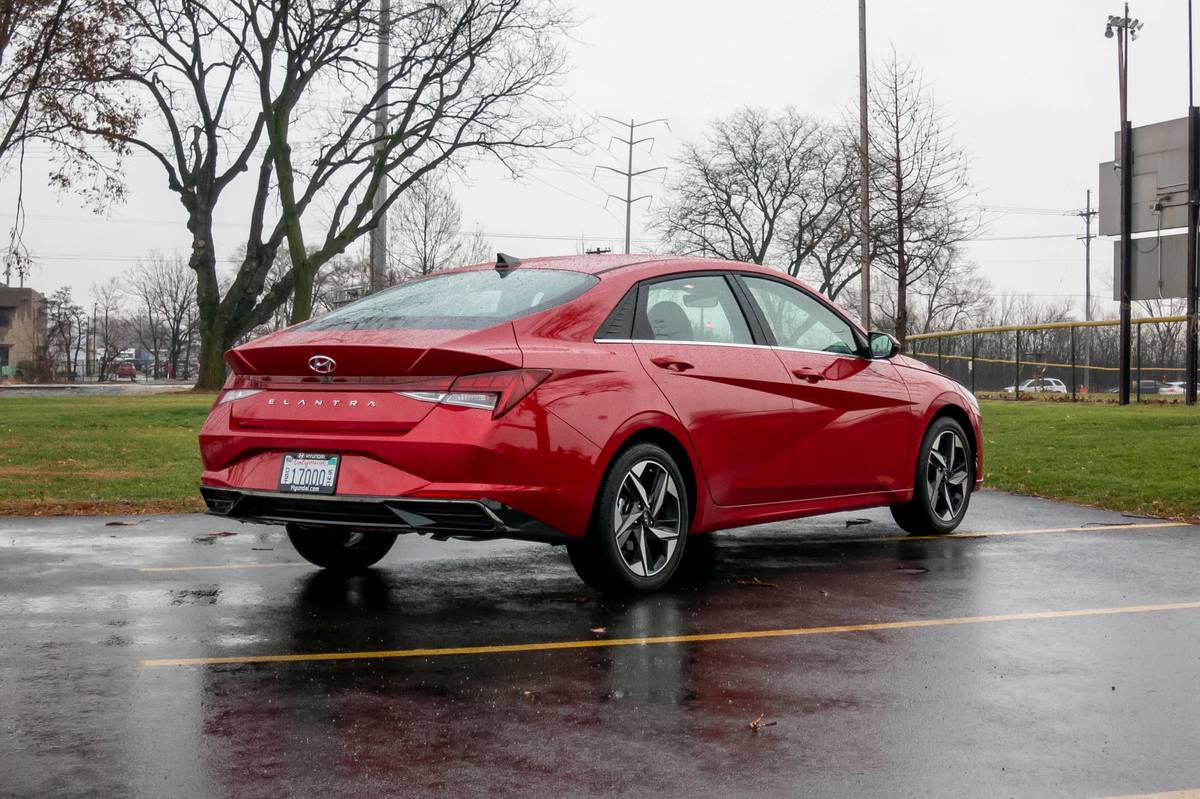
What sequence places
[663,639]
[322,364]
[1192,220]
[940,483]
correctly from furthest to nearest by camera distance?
[1192,220] → [940,483] → [322,364] → [663,639]

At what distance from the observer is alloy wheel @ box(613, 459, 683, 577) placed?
659 centimetres

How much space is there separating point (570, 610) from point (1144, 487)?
713 cm

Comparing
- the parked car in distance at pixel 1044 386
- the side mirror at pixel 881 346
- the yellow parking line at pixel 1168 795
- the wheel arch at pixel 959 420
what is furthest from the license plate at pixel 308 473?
the parked car in distance at pixel 1044 386

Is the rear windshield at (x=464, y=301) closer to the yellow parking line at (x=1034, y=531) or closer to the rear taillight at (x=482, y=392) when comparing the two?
the rear taillight at (x=482, y=392)

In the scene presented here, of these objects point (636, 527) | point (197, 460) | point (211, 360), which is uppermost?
point (211, 360)

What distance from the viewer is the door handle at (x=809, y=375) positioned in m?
7.78

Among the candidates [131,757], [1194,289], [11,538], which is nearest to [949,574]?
[131,757]

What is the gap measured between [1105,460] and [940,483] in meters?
5.57

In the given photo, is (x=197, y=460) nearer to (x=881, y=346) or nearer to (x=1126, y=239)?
(x=881, y=346)

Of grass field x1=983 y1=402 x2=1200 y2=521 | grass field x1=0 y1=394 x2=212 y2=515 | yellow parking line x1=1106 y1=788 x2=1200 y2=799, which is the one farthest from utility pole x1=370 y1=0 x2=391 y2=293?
yellow parking line x1=1106 y1=788 x2=1200 y2=799

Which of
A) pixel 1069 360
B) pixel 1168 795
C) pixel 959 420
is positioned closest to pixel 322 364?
pixel 1168 795

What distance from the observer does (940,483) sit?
9156 mm

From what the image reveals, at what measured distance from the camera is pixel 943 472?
915 centimetres

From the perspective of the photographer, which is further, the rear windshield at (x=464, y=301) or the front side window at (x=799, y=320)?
the front side window at (x=799, y=320)
